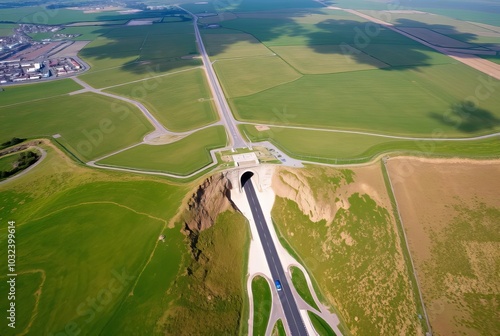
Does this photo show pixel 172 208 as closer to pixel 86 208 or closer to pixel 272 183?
pixel 86 208

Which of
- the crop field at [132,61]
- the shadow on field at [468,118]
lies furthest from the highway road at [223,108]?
the shadow on field at [468,118]

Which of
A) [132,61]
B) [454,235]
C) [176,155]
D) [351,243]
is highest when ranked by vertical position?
[132,61]

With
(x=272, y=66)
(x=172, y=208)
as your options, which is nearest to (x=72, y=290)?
(x=172, y=208)

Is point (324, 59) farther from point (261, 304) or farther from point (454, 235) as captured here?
point (261, 304)

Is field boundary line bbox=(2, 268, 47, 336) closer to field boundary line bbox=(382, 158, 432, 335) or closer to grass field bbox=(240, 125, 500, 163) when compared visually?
grass field bbox=(240, 125, 500, 163)

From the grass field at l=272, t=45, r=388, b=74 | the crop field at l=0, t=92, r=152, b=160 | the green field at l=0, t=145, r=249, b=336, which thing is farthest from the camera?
the grass field at l=272, t=45, r=388, b=74

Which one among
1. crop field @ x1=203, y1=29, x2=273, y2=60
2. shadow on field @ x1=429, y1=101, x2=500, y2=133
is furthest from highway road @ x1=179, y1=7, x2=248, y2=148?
shadow on field @ x1=429, y1=101, x2=500, y2=133

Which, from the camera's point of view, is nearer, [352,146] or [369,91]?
[352,146]

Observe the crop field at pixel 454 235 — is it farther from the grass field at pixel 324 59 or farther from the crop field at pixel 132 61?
the crop field at pixel 132 61

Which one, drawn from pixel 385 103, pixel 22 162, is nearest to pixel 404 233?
pixel 385 103
